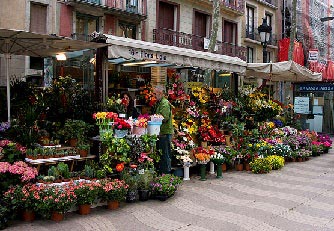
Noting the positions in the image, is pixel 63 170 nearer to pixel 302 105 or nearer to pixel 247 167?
pixel 247 167

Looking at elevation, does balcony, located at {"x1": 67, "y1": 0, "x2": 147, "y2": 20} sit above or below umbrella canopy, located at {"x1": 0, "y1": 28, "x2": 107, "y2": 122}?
above

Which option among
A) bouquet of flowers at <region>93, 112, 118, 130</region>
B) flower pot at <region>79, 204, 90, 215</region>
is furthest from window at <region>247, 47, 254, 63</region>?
flower pot at <region>79, 204, 90, 215</region>

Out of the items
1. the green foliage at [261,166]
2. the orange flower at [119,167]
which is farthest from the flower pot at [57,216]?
the green foliage at [261,166]

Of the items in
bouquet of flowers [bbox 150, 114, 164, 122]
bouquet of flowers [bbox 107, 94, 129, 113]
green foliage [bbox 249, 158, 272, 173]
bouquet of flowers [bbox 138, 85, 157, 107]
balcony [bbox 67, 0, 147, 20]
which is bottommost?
green foliage [bbox 249, 158, 272, 173]

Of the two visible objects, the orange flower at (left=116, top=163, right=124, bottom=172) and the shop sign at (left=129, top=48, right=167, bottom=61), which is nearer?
the orange flower at (left=116, top=163, right=124, bottom=172)

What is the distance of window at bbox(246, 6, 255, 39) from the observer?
30266 mm

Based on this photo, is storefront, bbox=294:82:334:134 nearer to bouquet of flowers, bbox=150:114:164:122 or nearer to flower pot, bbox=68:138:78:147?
bouquet of flowers, bbox=150:114:164:122

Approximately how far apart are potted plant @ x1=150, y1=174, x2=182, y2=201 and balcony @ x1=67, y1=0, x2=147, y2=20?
1300cm

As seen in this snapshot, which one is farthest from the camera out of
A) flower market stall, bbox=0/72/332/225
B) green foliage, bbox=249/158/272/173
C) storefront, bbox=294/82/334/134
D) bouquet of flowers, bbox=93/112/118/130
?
storefront, bbox=294/82/334/134

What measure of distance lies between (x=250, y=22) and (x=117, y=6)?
1391cm

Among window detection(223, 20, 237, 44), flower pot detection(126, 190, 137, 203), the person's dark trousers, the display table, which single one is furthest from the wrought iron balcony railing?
flower pot detection(126, 190, 137, 203)

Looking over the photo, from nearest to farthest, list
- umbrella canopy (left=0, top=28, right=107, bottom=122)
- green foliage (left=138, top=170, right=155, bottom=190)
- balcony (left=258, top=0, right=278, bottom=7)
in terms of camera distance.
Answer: umbrella canopy (left=0, top=28, right=107, bottom=122) → green foliage (left=138, top=170, right=155, bottom=190) → balcony (left=258, top=0, right=278, bottom=7)

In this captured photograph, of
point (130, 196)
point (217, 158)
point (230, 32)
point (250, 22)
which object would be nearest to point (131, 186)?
point (130, 196)

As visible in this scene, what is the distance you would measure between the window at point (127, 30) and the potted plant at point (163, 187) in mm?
14799
